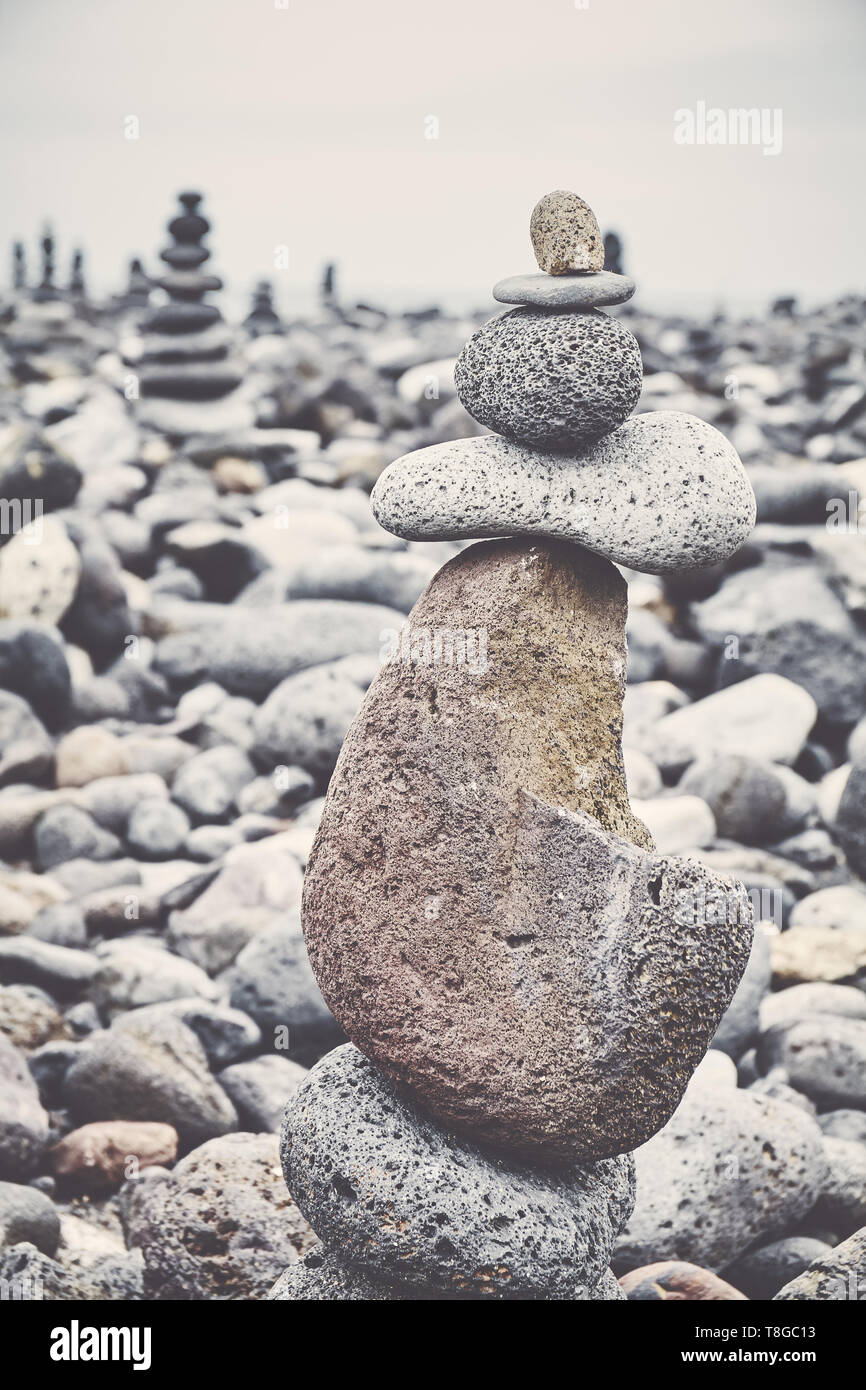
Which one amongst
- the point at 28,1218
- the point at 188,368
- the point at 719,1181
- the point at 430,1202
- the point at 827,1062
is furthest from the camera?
the point at 188,368

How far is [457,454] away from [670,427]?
23.5 inches

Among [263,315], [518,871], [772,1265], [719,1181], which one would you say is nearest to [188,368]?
[719,1181]

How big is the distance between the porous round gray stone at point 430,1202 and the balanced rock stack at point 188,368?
1502 cm

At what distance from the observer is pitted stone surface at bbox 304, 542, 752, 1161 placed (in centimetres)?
352

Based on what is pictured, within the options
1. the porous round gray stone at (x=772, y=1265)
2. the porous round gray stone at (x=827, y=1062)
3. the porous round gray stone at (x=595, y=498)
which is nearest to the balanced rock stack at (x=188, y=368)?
the porous round gray stone at (x=827, y=1062)

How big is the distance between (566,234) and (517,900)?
1762mm

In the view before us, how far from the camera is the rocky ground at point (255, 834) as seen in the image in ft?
16.1

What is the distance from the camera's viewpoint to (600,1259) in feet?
12.4

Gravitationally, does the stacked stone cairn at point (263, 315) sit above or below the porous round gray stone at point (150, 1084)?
above

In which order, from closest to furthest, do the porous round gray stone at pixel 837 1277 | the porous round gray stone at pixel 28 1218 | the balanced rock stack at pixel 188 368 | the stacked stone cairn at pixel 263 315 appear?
the porous round gray stone at pixel 837 1277
the porous round gray stone at pixel 28 1218
the balanced rock stack at pixel 188 368
the stacked stone cairn at pixel 263 315

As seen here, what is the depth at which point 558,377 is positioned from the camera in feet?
11.8

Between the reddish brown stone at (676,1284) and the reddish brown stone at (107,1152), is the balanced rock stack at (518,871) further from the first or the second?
the reddish brown stone at (107,1152)

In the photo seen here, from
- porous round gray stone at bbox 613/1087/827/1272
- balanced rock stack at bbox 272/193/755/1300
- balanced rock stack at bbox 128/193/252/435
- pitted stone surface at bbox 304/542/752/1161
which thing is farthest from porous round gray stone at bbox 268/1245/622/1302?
balanced rock stack at bbox 128/193/252/435

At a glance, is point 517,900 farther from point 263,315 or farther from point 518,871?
point 263,315
